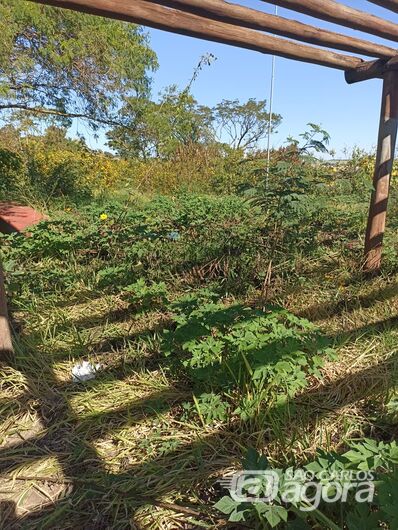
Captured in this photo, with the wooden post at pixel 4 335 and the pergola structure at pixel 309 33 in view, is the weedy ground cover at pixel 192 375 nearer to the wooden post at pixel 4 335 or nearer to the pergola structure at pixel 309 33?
the wooden post at pixel 4 335

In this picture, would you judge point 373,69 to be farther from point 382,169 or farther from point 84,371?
point 84,371

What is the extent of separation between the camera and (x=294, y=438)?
67.4 inches

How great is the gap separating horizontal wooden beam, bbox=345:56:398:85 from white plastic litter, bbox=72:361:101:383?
336 centimetres

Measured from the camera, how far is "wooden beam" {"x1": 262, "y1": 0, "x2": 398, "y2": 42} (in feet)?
7.11

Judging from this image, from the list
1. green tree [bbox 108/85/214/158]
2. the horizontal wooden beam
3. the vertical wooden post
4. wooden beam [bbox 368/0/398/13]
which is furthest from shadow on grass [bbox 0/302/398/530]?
green tree [bbox 108/85/214/158]

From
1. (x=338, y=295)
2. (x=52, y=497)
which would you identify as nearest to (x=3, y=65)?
(x=338, y=295)

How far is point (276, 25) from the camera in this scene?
243 centimetres

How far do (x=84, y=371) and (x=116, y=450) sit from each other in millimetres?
720

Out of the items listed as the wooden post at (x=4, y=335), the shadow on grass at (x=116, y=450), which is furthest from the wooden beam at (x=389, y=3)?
the wooden post at (x=4, y=335)

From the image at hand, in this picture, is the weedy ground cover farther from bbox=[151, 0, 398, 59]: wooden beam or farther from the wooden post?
bbox=[151, 0, 398, 59]: wooden beam

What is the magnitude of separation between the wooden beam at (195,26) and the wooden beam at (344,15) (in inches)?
18.4

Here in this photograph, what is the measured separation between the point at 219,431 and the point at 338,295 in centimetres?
181

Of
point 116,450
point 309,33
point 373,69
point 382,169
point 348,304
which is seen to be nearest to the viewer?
point 116,450

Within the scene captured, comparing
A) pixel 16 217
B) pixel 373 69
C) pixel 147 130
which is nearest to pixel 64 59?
pixel 147 130
